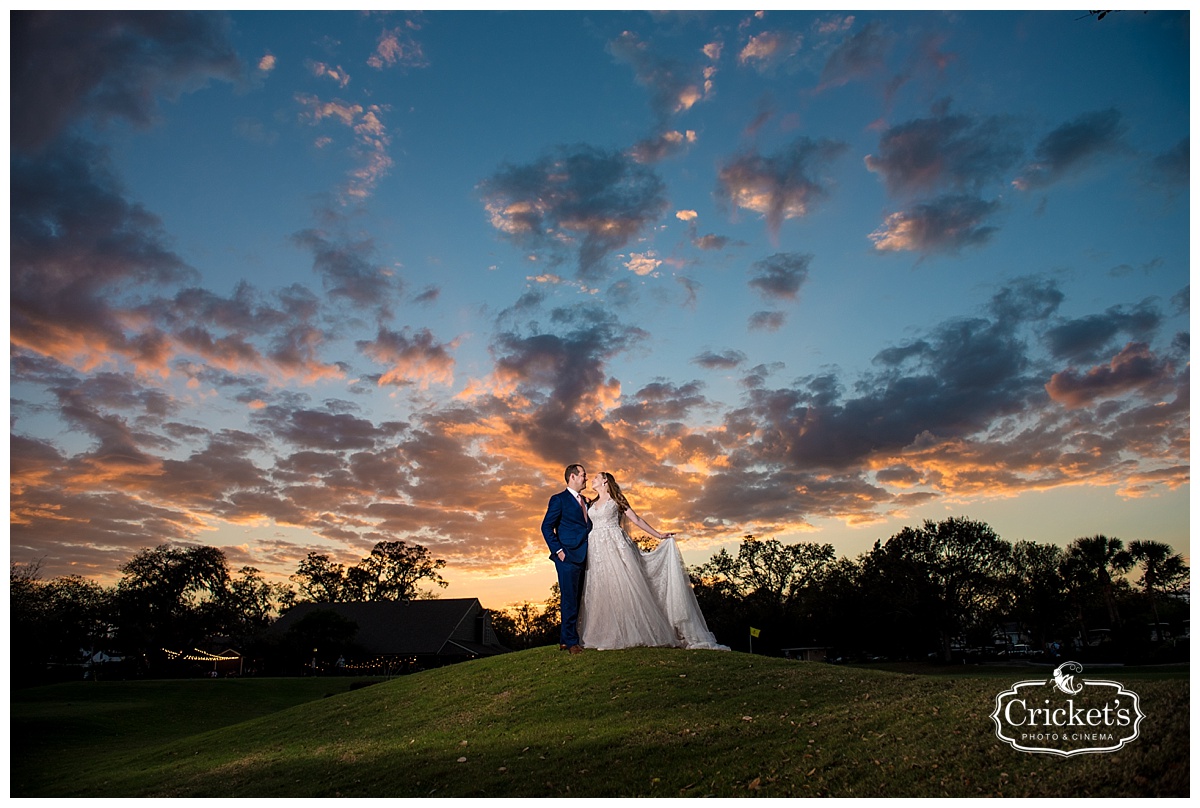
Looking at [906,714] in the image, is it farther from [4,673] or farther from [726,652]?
[4,673]

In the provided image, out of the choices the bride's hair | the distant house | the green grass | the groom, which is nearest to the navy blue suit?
the groom

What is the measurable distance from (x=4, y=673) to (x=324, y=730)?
633 centimetres

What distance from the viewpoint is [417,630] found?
5534 cm

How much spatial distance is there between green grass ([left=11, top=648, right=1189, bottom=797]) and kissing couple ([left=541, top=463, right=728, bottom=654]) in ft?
1.82

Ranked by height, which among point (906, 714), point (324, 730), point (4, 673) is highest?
point (4, 673)

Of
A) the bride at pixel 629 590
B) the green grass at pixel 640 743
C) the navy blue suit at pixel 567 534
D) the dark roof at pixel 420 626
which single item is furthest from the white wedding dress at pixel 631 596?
→ the dark roof at pixel 420 626

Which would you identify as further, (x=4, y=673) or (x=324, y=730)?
(x=324, y=730)

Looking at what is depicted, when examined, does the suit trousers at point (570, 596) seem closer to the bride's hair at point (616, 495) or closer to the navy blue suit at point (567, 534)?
the navy blue suit at point (567, 534)

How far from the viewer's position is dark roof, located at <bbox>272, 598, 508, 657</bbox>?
53.6 m

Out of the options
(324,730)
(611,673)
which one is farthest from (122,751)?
(611,673)

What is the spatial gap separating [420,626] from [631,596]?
46808 millimetres

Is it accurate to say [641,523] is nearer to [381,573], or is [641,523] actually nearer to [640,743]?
[640,743]

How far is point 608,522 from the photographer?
13.6m
